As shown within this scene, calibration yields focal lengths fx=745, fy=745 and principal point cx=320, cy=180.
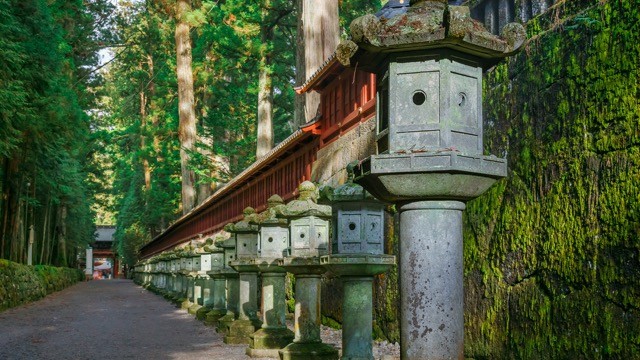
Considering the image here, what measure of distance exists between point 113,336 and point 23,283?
39.3 feet

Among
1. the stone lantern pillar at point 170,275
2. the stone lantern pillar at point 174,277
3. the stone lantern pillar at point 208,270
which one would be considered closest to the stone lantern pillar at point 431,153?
the stone lantern pillar at point 208,270

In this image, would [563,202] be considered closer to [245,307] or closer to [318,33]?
[245,307]

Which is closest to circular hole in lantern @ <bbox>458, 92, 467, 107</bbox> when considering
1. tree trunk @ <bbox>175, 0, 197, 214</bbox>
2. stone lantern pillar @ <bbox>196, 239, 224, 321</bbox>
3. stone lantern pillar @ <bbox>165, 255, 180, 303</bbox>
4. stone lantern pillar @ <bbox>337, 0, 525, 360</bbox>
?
stone lantern pillar @ <bbox>337, 0, 525, 360</bbox>

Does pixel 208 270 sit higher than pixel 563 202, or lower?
lower

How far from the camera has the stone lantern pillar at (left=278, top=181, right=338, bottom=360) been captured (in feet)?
30.5

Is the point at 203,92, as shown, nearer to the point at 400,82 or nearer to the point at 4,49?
the point at 4,49

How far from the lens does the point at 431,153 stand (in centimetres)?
485

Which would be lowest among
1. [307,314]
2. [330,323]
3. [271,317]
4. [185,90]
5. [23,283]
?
[330,323]

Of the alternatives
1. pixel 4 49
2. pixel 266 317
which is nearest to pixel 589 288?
pixel 266 317

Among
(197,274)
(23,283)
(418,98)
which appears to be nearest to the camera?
(418,98)

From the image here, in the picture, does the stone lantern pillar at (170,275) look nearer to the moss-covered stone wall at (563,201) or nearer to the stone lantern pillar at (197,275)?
the stone lantern pillar at (197,275)

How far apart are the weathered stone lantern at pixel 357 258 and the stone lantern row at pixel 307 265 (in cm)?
1

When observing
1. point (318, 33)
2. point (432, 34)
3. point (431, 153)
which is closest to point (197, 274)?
point (318, 33)

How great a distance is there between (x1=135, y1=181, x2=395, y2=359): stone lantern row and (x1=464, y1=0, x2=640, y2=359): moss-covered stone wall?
5.00 ft
